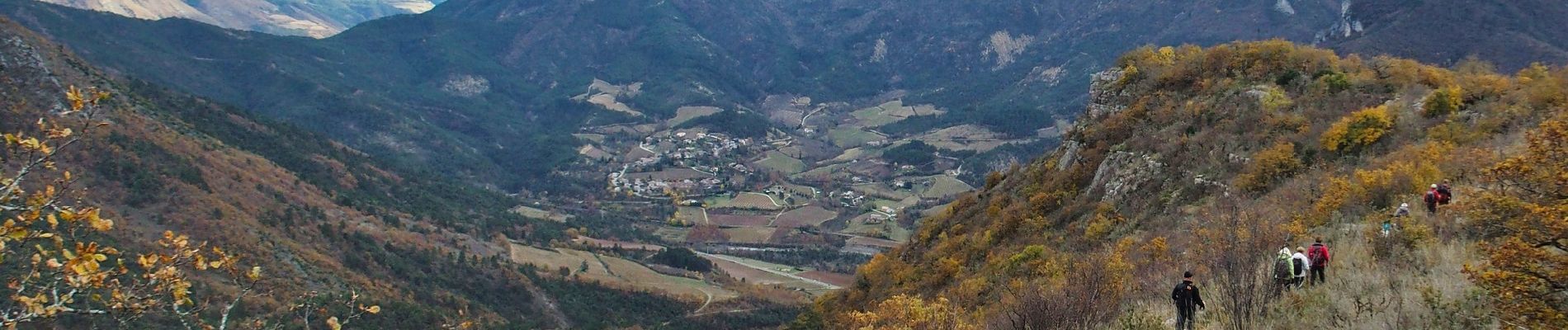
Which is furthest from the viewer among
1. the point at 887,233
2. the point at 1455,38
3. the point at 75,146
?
the point at 887,233

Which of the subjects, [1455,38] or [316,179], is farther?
[316,179]

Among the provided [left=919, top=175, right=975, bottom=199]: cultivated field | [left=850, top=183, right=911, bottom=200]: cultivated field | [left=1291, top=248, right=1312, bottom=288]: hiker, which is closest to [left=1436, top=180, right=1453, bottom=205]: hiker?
[left=1291, top=248, right=1312, bottom=288]: hiker

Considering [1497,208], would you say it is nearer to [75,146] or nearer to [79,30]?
[75,146]

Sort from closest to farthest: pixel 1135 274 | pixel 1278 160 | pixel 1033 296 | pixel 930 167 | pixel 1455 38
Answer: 1. pixel 1033 296
2. pixel 1135 274
3. pixel 1278 160
4. pixel 1455 38
5. pixel 930 167

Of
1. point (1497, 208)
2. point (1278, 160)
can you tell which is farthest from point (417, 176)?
point (1497, 208)

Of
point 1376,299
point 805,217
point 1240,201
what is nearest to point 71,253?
point 1376,299

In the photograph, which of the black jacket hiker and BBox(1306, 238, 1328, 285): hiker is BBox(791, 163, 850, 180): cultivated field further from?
the black jacket hiker

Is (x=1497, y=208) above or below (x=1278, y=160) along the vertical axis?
above

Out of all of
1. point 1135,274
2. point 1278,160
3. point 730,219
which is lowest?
point 730,219
